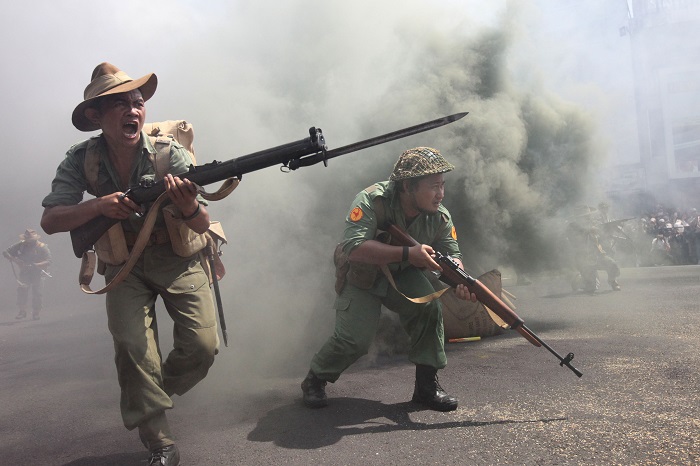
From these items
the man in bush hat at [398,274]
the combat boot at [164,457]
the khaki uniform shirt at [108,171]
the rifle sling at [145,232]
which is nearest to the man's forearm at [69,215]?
the khaki uniform shirt at [108,171]

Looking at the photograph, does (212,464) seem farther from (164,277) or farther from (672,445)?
(672,445)

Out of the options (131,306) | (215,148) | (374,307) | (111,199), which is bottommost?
(374,307)

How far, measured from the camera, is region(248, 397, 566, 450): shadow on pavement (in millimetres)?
3176

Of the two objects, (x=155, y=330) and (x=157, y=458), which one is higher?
(x=155, y=330)

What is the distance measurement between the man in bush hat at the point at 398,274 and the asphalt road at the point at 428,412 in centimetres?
25

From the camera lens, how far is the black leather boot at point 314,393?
Result: 144 inches

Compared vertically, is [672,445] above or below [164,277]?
below

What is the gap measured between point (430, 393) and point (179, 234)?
162 cm

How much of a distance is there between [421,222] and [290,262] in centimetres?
347

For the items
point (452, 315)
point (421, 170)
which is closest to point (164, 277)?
point (421, 170)

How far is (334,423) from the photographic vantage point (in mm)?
3393

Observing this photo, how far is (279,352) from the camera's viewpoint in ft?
18.1

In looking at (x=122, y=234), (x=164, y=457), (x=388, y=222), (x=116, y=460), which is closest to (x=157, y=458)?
(x=164, y=457)

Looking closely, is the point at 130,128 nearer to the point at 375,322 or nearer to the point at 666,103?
the point at 375,322
